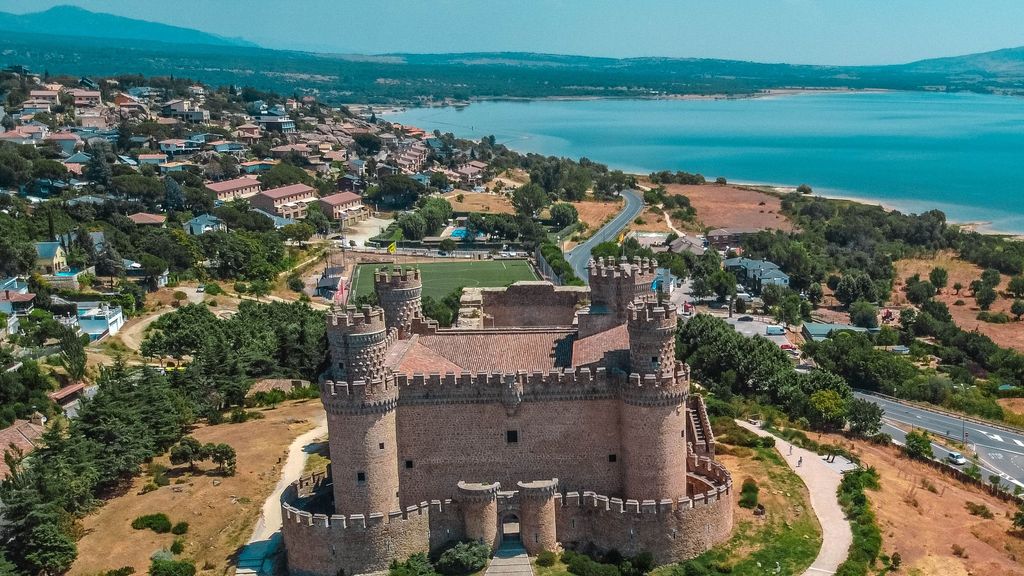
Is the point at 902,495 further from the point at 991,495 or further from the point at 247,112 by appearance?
the point at 247,112

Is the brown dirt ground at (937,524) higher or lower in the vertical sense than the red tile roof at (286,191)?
lower

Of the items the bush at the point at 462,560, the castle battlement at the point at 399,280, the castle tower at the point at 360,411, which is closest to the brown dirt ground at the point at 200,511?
the castle tower at the point at 360,411

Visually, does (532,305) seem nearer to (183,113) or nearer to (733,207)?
(733,207)

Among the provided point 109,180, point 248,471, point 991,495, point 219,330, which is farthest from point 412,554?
point 109,180

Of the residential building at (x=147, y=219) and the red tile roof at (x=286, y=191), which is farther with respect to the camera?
the red tile roof at (x=286, y=191)

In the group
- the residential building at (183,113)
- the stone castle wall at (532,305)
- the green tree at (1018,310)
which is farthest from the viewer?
the residential building at (183,113)

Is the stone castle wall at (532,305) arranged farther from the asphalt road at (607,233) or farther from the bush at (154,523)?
the asphalt road at (607,233)

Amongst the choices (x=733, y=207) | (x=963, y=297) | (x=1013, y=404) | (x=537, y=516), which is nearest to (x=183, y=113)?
(x=733, y=207)
